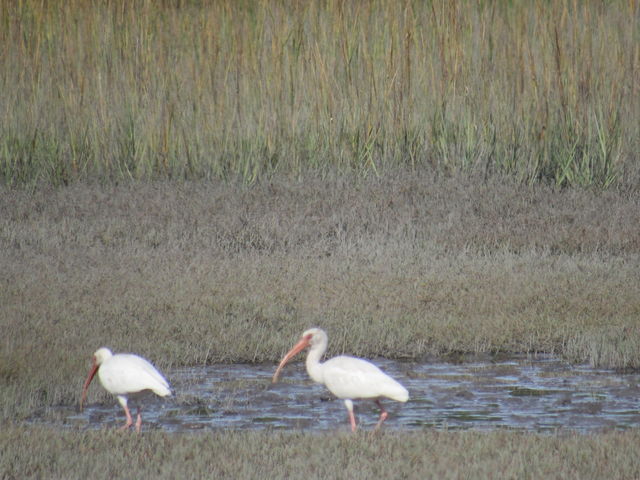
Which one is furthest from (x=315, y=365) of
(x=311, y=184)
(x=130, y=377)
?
(x=311, y=184)

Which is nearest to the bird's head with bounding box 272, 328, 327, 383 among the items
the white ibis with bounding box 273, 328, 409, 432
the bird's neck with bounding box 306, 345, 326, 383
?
the bird's neck with bounding box 306, 345, 326, 383

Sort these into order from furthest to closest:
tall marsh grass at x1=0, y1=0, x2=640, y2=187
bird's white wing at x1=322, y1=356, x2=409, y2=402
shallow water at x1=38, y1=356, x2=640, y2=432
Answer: tall marsh grass at x1=0, y1=0, x2=640, y2=187
shallow water at x1=38, y1=356, x2=640, y2=432
bird's white wing at x1=322, y1=356, x2=409, y2=402

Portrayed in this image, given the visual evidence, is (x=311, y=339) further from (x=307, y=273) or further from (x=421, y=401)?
(x=307, y=273)

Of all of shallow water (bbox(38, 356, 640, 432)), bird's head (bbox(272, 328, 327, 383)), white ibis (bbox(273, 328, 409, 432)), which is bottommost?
shallow water (bbox(38, 356, 640, 432))

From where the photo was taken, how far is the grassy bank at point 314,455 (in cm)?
516

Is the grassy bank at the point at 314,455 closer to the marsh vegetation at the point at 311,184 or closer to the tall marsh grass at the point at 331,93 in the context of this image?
the marsh vegetation at the point at 311,184

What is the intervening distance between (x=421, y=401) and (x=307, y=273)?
307cm

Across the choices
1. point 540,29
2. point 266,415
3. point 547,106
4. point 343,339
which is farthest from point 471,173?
point 266,415

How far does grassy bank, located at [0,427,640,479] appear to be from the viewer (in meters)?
5.16

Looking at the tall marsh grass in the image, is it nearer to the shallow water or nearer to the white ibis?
the shallow water

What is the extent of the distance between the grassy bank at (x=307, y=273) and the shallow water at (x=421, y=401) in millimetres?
277

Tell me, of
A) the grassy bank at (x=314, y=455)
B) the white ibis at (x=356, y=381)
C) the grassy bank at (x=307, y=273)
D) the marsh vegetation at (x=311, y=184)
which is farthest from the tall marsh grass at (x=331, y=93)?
the grassy bank at (x=314, y=455)

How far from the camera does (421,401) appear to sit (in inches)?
264

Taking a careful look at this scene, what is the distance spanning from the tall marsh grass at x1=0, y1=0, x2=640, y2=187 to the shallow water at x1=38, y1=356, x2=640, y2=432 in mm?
5636
